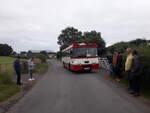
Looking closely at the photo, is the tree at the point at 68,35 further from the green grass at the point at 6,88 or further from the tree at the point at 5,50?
the green grass at the point at 6,88

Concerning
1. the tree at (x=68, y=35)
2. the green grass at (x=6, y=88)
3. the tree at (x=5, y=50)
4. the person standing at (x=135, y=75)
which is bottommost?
the green grass at (x=6, y=88)

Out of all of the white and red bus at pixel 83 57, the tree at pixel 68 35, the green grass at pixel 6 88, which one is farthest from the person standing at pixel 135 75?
the tree at pixel 68 35

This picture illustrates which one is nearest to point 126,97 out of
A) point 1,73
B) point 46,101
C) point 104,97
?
point 104,97

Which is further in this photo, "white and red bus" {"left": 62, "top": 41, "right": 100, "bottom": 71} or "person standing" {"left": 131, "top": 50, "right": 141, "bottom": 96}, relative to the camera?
"white and red bus" {"left": 62, "top": 41, "right": 100, "bottom": 71}

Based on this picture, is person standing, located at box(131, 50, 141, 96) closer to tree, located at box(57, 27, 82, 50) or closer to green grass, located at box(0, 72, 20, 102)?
green grass, located at box(0, 72, 20, 102)

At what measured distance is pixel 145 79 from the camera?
34.9 ft

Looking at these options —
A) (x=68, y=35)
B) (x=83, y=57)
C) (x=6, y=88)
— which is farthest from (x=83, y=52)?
(x=68, y=35)

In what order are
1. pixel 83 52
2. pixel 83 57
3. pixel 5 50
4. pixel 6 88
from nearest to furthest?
pixel 6 88, pixel 83 57, pixel 83 52, pixel 5 50

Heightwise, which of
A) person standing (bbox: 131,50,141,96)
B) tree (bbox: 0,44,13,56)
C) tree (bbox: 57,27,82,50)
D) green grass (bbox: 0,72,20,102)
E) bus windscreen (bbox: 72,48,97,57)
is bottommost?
green grass (bbox: 0,72,20,102)

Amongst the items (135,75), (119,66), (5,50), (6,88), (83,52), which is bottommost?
(6,88)

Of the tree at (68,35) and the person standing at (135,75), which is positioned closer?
the person standing at (135,75)

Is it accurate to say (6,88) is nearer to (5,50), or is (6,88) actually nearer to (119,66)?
(119,66)

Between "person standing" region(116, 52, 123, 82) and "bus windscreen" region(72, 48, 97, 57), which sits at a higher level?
"bus windscreen" region(72, 48, 97, 57)

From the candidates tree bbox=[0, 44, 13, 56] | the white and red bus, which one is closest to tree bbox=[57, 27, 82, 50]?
tree bbox=[0, 44, 13, 56]
